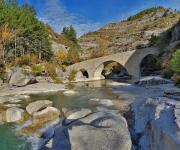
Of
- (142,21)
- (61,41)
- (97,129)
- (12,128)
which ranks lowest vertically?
(12,128)

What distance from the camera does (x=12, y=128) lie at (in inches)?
772

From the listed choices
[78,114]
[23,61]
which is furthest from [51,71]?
[78,114]

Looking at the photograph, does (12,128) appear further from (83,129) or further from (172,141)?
(172,141)

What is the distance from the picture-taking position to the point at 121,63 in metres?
58.7

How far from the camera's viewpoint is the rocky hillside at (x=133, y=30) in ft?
322

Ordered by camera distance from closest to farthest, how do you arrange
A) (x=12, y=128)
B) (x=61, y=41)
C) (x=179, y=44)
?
(x=12, y=128)
(x=179, y=44)
(x=61, y=41)

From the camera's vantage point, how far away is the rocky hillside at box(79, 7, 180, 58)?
322 feet

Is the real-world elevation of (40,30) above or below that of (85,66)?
above

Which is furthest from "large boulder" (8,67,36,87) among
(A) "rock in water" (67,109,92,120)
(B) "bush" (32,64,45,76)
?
(A) "rock in water" (67,109,92,120)

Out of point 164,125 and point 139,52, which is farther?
point 139,52

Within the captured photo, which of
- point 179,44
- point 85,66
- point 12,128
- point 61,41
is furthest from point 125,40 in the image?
point 12,128

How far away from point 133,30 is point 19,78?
8446 cm

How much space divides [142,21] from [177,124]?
12606 cm

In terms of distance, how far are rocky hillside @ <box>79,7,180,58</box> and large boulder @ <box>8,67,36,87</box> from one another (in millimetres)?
44989
